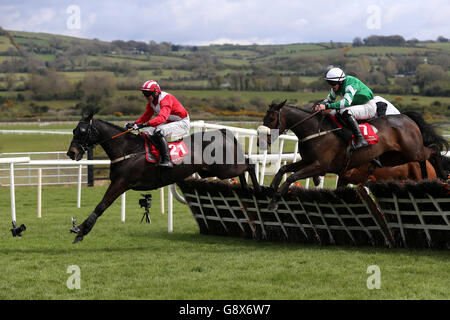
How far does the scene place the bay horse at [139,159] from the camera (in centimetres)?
822

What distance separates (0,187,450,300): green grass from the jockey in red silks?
1300 mm

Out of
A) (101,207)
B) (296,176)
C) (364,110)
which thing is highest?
(364,110)

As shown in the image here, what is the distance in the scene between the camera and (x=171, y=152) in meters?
8.41

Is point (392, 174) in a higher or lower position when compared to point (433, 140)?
lower

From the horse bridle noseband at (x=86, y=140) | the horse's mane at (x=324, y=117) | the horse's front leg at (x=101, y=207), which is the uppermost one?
the horse's mane at (x=324, y=117)

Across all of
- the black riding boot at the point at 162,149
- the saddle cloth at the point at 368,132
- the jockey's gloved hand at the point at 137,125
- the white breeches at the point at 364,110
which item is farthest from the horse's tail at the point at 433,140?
the jockey's gloved hand at the point at 137,125

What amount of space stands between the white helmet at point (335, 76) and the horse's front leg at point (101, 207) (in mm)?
2908

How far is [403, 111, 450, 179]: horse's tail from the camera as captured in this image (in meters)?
9.12

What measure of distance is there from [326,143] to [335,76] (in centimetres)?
85

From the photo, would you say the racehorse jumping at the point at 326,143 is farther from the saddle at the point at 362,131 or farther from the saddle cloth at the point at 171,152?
the saddle cloth at the point at 171,152

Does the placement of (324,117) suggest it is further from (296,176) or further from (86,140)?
(86,140)

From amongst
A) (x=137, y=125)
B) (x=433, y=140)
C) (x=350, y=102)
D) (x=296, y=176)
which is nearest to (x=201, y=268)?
(x=296, y=176)

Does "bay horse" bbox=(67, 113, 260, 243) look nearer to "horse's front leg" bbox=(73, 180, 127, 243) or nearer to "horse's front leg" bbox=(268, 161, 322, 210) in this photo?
"horse's front leg" bbox=(73, 180, 127, 243)

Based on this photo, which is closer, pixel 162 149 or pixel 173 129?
pixel 162 149
